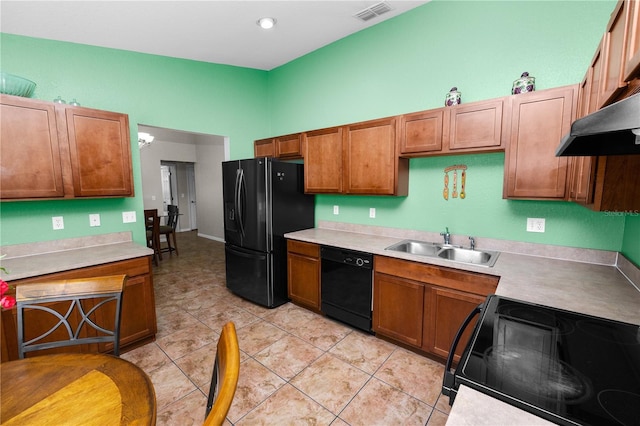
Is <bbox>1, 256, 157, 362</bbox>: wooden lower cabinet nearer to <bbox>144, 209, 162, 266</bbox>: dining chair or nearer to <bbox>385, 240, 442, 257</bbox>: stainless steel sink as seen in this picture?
<bbox>385, 240, 442, 257</bbox>: stainless steel sink

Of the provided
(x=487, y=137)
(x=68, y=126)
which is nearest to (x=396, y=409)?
(x=487, y=137)

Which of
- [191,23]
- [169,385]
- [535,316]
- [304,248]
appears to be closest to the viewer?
[535,316]

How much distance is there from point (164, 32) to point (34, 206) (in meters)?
2.05

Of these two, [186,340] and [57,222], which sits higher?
[57,222]

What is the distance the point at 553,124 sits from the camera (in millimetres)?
1858

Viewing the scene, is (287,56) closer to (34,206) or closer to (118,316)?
(34,206)

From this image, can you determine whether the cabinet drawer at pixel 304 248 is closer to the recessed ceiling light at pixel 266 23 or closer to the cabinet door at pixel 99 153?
the cabinet door at pixel 99 153

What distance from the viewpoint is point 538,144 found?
1922 millimetres

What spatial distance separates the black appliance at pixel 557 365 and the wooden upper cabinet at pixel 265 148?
128 inches

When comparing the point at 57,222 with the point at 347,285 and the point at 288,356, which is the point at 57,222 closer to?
the point at 288,356

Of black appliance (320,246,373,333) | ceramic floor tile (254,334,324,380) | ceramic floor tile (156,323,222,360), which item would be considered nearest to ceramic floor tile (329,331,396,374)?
black appliance (320,246,373,333)

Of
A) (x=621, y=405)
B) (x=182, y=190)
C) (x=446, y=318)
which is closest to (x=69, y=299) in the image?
(x=621, y=405)

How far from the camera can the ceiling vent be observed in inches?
102

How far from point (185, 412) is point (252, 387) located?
45 centimetres
